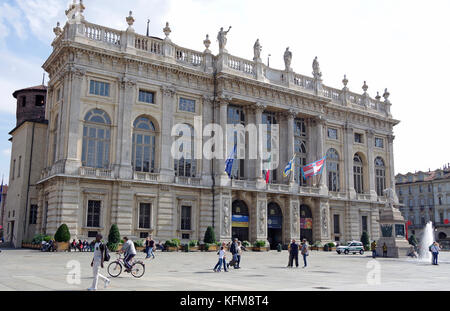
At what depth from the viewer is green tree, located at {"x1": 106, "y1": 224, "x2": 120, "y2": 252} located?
38.7 metres

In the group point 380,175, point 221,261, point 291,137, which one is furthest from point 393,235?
point 380,175

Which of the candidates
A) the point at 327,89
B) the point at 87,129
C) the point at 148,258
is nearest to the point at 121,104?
the point at 87,129

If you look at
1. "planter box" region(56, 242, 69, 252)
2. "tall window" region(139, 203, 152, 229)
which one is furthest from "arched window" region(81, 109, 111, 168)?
"planter box" region(56, 242, 69, 252)

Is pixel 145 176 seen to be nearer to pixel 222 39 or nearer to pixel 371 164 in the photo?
pixel 222 39

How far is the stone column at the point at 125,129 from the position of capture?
140ft

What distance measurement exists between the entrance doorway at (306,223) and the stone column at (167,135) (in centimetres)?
1733

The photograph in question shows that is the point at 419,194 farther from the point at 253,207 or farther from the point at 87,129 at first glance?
the point at 87,129

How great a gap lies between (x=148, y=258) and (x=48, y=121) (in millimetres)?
21790

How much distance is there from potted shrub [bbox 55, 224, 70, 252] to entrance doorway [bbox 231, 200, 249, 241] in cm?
1735

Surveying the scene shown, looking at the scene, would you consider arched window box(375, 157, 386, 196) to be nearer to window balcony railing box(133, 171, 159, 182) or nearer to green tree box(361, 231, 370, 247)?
green tree box(361, 231, 370, 247)

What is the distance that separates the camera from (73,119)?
134 ft

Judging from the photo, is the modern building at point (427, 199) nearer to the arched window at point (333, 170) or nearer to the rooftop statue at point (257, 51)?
the arched window at point (333, 170)

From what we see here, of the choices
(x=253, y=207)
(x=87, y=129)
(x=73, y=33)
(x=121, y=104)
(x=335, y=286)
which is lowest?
(x=335, y=286)
